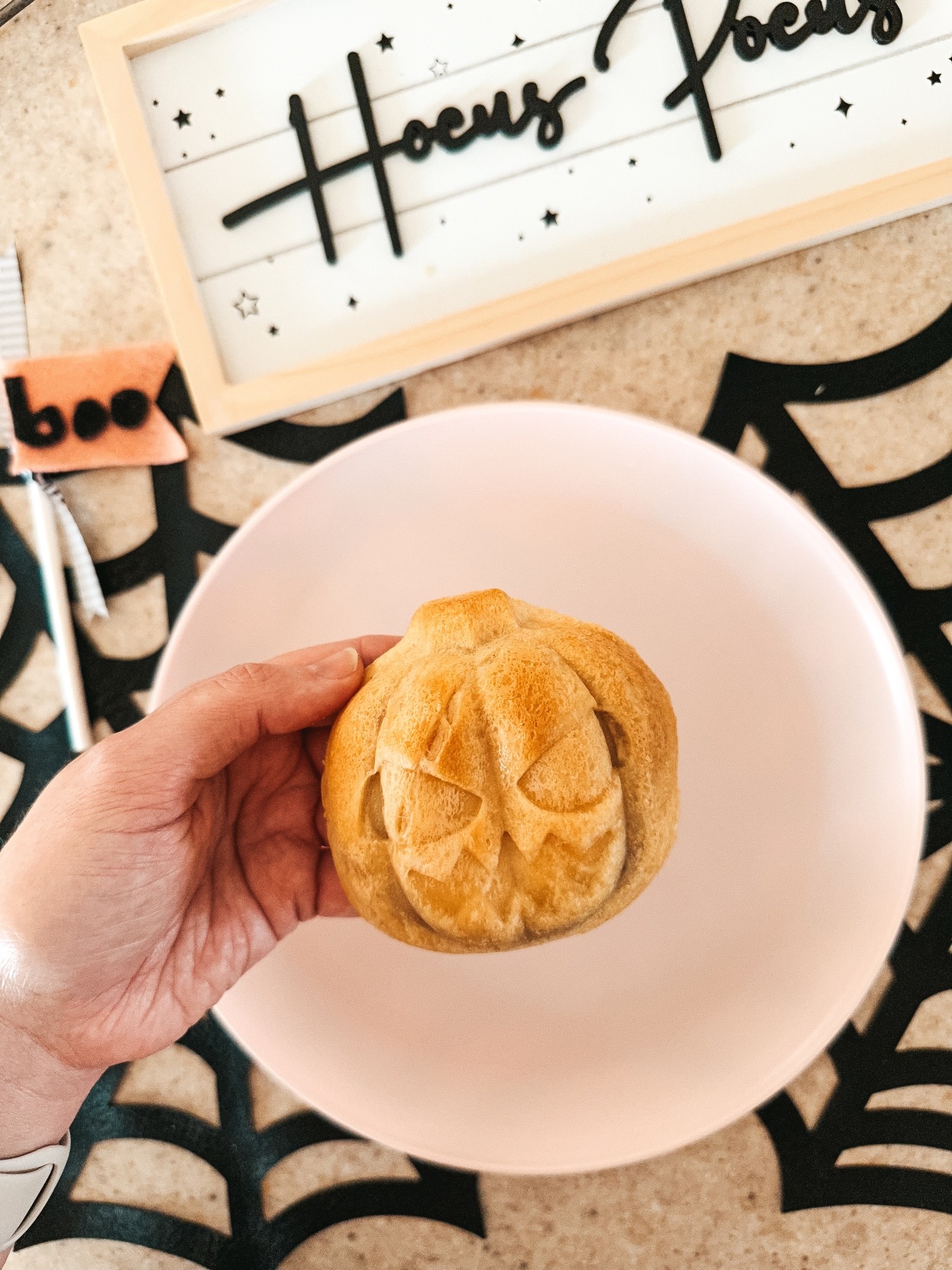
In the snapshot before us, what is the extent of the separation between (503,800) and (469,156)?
2.44ft

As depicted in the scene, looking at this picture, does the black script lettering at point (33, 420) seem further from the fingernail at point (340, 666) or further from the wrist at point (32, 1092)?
the wrist at point (32, 1092)

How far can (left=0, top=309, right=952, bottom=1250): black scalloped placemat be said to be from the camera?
3.27 ft

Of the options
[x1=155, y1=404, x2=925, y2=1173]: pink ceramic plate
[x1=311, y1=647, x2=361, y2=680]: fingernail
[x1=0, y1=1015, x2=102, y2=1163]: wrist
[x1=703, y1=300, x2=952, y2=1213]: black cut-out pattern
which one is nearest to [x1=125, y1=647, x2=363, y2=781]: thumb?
[x1=311, y1=647, x2=361, y2=680]: fingernail

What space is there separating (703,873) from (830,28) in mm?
944

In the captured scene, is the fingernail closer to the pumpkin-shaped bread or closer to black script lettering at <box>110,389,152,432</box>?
the pumpkin-shaped bread

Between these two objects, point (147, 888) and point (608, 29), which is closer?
point (147, 888)

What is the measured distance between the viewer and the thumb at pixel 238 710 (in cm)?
77

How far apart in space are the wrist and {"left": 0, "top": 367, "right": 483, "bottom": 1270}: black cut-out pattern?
0.18 m

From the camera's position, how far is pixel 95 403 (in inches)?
41.3

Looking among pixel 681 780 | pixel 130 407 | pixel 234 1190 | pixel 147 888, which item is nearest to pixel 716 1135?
pixel 681 780

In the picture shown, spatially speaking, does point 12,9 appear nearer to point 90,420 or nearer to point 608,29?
point 90,420

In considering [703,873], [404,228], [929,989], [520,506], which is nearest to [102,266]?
Answer: [404,228]

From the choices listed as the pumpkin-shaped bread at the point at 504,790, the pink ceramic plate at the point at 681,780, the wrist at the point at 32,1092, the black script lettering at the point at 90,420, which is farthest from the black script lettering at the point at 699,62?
the wrist at the point at 32,1092

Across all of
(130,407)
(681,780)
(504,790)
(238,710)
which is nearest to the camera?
(504,790)
